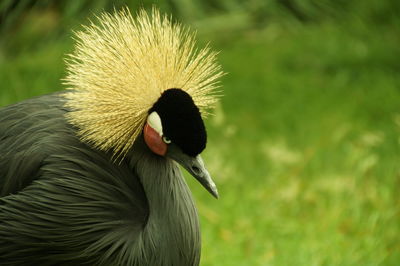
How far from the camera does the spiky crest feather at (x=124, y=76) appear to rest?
216cm

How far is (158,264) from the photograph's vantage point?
7.34 feet

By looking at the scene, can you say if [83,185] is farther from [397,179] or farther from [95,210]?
[397,179]

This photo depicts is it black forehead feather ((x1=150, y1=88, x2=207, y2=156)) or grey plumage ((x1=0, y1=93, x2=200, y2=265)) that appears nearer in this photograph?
black forehead feather ((x1=150, y1=88, x2=207, y2=156))

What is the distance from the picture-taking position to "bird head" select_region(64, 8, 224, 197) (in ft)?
7.06

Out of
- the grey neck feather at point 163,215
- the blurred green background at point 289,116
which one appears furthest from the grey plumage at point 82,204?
the blurred green background at point 289,116

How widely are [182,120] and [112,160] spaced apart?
1.05ft

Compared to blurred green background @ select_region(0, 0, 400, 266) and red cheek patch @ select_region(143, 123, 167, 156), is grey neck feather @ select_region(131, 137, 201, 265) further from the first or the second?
blurred green background @ select_region(0, 0, 400, 266)

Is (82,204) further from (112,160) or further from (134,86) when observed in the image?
(134,86)

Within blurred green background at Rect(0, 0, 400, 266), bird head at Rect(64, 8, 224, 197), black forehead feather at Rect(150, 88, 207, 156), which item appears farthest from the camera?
blurred green background at Rect(0, 0, 400, 266)

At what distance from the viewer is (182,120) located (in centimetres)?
205

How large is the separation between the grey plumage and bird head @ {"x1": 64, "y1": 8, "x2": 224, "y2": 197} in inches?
2.6

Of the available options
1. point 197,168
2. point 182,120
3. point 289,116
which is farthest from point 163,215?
point 289,116

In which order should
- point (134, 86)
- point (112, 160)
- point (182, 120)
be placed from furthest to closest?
point (112, 160), point (134, 86), point (182, 120)

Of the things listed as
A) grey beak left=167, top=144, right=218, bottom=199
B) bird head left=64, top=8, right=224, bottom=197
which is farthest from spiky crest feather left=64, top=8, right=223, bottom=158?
grey beak left=167, top=144, right=218, bottom=199
